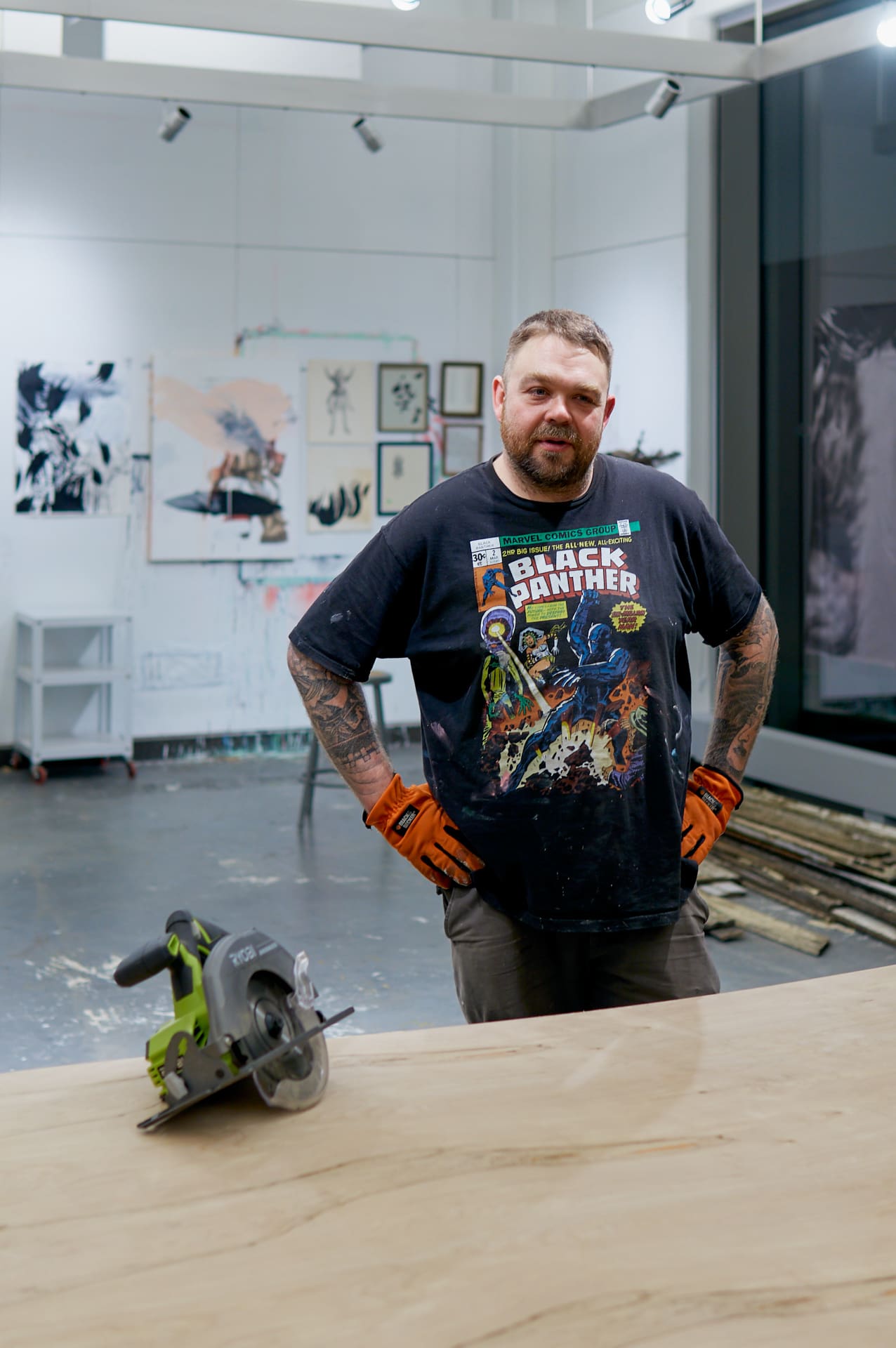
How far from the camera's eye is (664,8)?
4.77 metres

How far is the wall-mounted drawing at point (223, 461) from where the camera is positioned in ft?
25.9

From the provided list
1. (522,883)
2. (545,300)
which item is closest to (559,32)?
(545,300)

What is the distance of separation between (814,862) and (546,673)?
364cm

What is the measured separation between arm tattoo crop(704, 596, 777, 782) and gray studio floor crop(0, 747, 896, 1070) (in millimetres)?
1958

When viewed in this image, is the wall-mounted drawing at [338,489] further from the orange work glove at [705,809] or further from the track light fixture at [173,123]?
the orange work glove at [705,809]

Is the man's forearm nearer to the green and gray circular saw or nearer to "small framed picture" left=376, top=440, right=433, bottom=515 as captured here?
the green and gray circular saw

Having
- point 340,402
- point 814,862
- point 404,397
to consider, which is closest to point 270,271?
point 340,402

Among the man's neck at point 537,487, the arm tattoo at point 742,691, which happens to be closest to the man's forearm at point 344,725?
the man's neck at point 537,487

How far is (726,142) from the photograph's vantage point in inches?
264

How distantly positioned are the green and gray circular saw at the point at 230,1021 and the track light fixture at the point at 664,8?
418 cm

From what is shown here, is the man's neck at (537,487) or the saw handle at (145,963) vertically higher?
the man's neck at (537,487)

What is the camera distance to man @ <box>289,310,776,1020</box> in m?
2.08

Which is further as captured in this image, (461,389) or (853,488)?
(461,389)

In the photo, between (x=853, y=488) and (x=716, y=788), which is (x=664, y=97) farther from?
(x=716, y=788)
